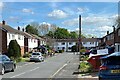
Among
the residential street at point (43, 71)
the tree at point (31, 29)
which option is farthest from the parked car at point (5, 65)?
the tree at point (31, 29)

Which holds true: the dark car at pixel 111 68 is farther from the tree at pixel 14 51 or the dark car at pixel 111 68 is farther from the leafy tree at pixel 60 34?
the leafy tree at pixel 60 34

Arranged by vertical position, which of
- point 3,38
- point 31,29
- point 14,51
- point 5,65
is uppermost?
point 31,29

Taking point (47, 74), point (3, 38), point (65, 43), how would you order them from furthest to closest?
point (65, 43) → point (3, 38) → point (47, 74)

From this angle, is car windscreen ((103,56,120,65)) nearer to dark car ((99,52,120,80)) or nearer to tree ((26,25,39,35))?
dark car ((99,52,120,80))

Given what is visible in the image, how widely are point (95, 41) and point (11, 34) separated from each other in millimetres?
81123

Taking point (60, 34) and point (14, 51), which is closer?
point (14, 51)

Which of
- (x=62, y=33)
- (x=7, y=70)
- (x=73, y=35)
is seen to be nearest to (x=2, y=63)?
(x=7, y=70)

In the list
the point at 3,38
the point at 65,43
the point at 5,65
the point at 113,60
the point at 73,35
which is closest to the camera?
the point at 113,60

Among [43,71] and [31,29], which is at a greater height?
[31,29]

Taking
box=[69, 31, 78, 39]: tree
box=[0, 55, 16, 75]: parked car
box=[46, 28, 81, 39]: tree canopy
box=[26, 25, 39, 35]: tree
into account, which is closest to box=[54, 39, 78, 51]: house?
box=[46, 28, 81, 39]: tree canopy

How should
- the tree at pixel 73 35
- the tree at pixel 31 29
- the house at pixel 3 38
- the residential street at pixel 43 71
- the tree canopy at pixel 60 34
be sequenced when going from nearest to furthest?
the residential street at pixel 43 71 < the house at pixel 3 38 < the tree at pixel 31 29 < the tree canopy at pixel 60 34 < the tree at pixel 73 35

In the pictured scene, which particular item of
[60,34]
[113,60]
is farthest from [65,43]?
[113,60]

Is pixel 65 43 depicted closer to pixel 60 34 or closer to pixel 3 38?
pixel 60 34

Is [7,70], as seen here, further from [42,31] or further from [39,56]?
A: [42,31]
